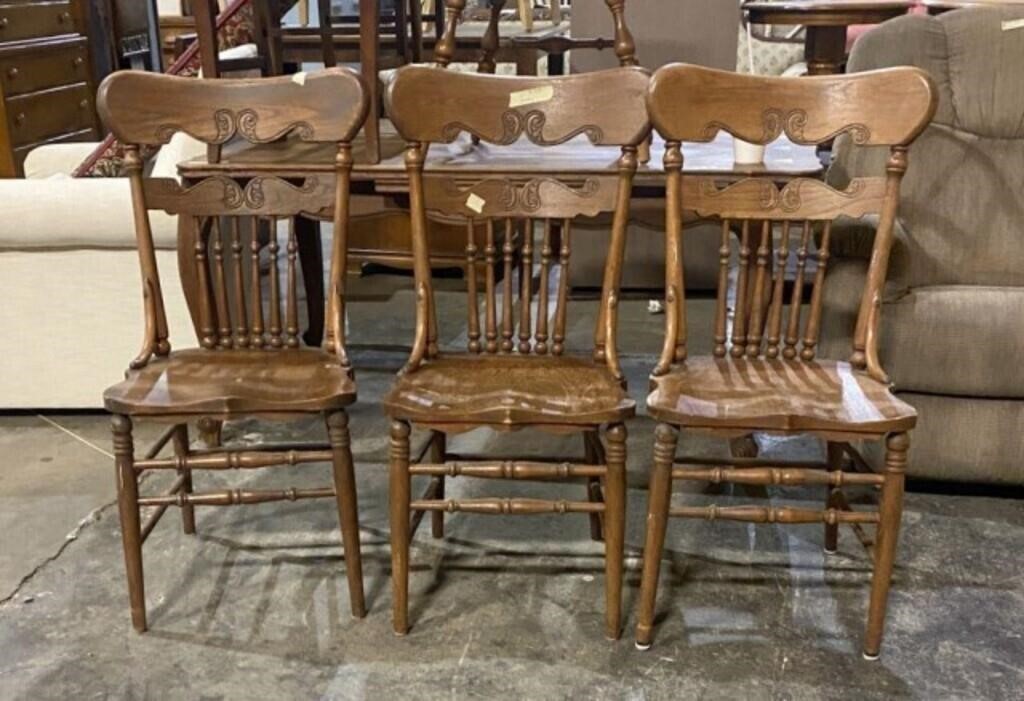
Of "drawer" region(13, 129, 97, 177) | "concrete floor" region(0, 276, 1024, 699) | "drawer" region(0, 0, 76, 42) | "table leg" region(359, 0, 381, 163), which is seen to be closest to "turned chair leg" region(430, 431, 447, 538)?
"concrete floor" region(0, 276, 1024, 699)

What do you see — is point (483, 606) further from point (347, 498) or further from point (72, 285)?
point (72, 285)

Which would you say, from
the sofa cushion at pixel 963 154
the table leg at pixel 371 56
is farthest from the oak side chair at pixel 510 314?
the sofa cushion at pixel 963 154

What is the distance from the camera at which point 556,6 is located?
5441 mm

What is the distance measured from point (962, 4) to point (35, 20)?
4.28 meters

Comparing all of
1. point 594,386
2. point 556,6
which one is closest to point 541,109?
point 594,386

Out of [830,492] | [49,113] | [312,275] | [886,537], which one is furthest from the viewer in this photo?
[49,113]

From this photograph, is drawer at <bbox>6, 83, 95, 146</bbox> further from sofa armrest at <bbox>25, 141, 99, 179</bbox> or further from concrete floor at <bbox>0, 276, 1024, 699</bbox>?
concrete floor at <bbox>0, 276, 1024, 699</bbox>

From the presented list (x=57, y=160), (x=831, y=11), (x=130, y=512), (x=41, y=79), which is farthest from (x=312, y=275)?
(x=41, y=79)

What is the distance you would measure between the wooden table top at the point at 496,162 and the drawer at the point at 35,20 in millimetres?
2711

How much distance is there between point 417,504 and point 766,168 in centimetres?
114

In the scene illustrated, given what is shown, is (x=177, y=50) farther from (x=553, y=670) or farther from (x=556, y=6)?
(x=553, y=670)

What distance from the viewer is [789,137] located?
6.53 feet

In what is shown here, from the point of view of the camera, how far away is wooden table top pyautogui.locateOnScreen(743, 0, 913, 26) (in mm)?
3270

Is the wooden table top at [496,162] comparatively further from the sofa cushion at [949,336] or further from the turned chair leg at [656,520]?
the turned chair leg at [656,520]
